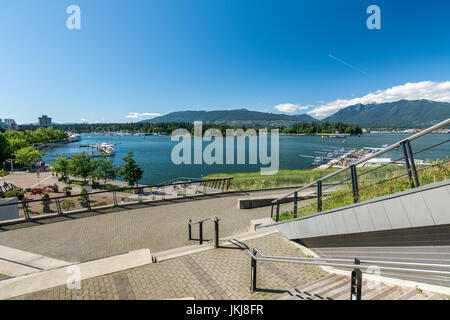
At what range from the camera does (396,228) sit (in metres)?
3.79

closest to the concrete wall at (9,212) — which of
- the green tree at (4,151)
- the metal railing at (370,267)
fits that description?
the metal railing at (370,267)

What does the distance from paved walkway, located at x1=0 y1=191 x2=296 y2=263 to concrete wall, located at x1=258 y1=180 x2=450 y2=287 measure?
13.2 feet

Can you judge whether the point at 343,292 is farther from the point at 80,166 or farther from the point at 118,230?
the point at 80,166

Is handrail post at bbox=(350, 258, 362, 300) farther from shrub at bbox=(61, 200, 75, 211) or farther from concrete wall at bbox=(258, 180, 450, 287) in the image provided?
shrub at bbox=(61, 200, 75, 211)

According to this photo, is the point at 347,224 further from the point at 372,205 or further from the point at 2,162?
the point at 2,162

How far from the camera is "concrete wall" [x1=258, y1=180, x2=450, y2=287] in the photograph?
327 cm

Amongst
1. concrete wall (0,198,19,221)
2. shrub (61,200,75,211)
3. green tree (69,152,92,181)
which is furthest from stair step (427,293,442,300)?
green tree (69,152,92,181)

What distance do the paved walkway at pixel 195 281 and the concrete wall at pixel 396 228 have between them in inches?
38.6

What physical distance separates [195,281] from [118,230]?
5108mm

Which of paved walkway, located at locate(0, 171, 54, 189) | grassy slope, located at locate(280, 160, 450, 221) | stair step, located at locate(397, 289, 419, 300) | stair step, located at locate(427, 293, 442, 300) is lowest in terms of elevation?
paved walkway, located at locate(0, 171, 54, 189)
